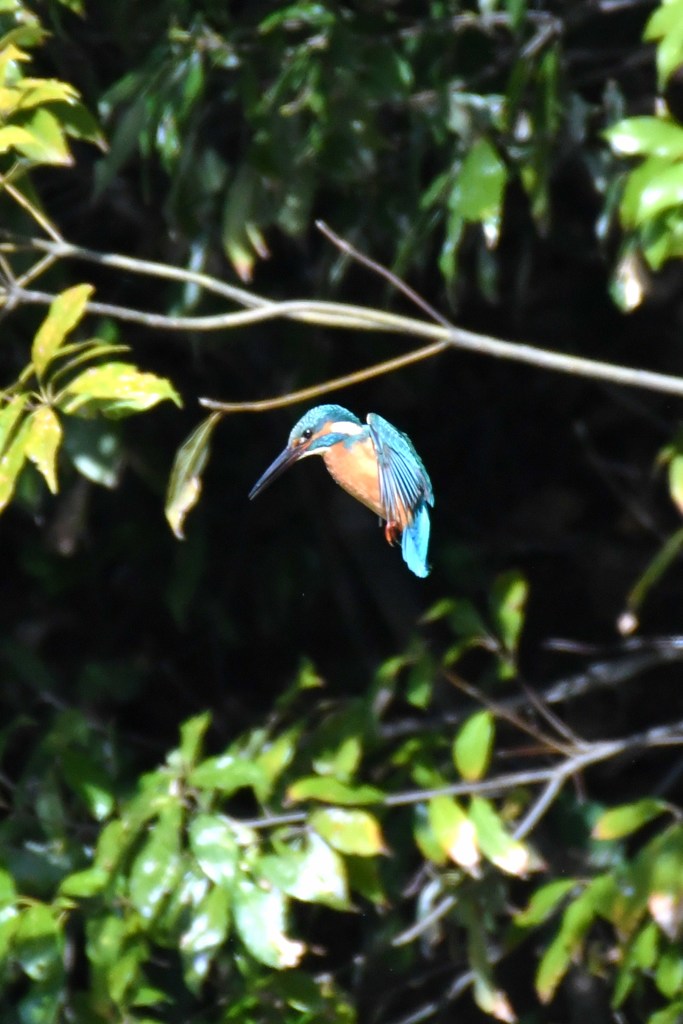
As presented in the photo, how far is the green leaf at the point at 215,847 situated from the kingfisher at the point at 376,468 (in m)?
1.03

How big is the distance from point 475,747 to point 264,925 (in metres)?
0.34

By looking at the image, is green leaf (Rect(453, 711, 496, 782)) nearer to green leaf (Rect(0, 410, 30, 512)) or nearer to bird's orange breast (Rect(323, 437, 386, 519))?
green leaf (Rect(0, 410, 30, 512))

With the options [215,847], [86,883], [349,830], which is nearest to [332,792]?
[349,830]

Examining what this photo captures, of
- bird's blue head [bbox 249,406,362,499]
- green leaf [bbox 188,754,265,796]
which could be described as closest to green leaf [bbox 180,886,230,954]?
green leaf [bbox 188,754,265,796]

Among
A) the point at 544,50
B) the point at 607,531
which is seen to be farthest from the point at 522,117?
the point at 607,531

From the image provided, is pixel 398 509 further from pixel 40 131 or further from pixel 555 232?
pixel 555 232

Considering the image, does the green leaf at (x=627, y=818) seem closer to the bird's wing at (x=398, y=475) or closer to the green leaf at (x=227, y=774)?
the green leaf at (x=227, y=774)

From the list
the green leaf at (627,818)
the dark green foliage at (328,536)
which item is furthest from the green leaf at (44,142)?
the green leaf at (627,818)

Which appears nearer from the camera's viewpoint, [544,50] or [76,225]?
[544,50]

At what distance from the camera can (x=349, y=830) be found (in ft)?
5.31

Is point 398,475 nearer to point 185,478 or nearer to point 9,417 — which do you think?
point 185,478

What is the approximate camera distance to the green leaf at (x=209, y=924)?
153 centimetres

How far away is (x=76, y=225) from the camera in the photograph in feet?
6.86

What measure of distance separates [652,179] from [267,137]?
0.45m
